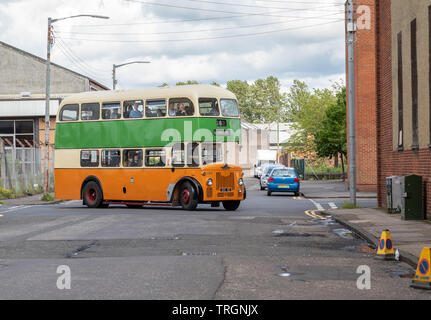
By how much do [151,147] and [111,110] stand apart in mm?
2441

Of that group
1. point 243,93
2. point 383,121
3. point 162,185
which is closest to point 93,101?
point 162,185

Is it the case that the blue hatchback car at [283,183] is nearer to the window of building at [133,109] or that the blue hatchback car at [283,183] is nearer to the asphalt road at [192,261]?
the window of building at [133,109]

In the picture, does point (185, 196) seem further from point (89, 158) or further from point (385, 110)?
point (385, 110)

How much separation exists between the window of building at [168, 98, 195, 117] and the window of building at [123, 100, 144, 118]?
138cm

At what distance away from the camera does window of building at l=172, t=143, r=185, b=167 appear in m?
23.4

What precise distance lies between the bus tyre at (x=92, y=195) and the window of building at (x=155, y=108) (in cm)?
379

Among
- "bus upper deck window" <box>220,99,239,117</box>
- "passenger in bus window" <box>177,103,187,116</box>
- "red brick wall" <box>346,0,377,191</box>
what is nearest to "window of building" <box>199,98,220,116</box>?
"bus upper deck window" <box>220,99,239,117</box>

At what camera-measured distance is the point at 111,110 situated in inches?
1000

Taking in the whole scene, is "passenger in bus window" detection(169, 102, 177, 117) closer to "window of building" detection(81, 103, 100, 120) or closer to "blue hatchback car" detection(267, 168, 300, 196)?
"window of building" detection(81, 103, 100, 120)

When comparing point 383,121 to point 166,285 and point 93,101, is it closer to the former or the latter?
point 93,101

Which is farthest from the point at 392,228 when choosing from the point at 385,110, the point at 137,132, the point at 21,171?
the point at 21,171

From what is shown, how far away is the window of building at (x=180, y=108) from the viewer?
76.2 feet
